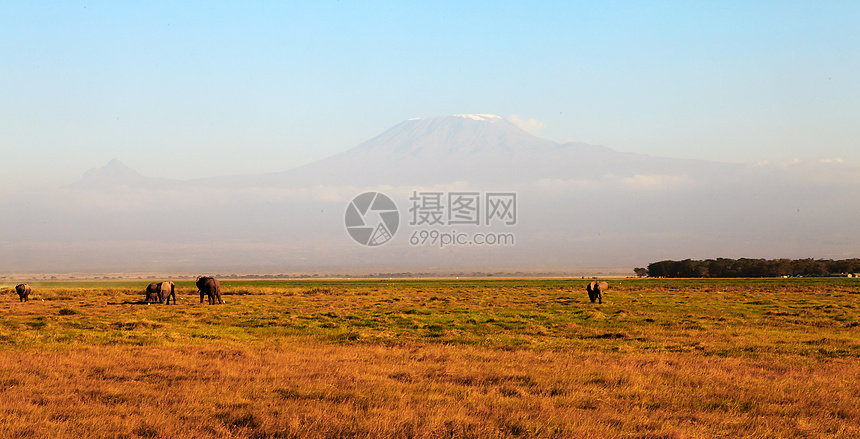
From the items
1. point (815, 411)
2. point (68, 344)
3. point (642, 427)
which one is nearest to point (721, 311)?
point (815, 411)

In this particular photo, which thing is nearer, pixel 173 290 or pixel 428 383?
pixel 428 383

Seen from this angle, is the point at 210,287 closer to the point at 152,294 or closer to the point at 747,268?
the point at 152,294

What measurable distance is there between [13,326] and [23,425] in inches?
756

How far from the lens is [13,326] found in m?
23.7

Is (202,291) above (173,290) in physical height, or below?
below

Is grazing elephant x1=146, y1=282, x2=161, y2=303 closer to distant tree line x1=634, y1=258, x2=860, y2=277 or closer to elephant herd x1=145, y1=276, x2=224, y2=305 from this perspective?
elephant herd x1=145, y1=276, x2=224, y2=305

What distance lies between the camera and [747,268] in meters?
170

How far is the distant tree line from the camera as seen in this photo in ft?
554

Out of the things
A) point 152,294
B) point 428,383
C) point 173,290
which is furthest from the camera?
point 152,294

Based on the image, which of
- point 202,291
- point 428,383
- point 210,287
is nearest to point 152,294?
point 202,291

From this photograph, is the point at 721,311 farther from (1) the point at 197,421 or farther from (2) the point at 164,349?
(1) the point at 197,421

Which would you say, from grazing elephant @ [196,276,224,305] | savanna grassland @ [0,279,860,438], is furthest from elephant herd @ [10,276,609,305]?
savanna grassland @ [0,279,860,438]

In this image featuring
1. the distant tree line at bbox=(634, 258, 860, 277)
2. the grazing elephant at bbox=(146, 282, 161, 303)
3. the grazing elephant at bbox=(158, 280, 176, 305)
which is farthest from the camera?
the distant tree line at bbox=(634, 258, 860, 277)

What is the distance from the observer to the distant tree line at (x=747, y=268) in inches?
6654
